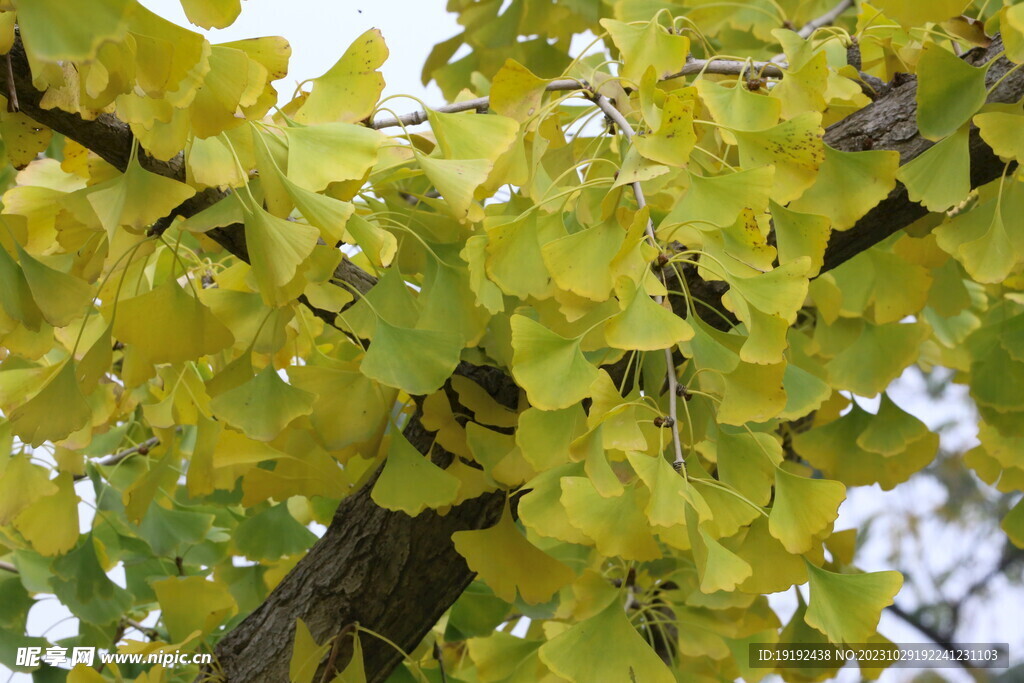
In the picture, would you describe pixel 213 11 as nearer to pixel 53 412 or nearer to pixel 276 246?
pixel 276 246

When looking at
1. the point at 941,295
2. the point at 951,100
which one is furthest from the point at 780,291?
the point at 941,295

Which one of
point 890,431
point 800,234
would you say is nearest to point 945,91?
point 800,234

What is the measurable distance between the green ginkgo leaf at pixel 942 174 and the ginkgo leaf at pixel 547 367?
0.31m

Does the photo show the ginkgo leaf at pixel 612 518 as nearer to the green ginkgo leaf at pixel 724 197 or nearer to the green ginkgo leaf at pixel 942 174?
the green ginkgo leaf at pixel 724 197

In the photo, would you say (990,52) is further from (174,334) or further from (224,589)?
(224,589)

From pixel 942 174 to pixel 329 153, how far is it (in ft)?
1.46

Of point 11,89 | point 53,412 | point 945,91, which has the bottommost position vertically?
point 53,412

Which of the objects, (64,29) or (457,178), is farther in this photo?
(457,178)

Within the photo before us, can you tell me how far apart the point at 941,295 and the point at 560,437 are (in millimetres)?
592

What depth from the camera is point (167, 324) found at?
66 centimetres

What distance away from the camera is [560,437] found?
0.56 metres

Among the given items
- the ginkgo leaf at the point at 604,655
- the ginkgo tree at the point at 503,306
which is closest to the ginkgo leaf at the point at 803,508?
the ginkgo tree at the point at 503,306

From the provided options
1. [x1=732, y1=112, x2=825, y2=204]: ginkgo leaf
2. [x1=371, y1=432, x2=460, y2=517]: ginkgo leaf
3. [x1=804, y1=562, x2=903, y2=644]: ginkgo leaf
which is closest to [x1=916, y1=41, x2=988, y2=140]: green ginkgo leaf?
[x1=732, y1=112, x2=825, y2=204]: ginkgo leaf

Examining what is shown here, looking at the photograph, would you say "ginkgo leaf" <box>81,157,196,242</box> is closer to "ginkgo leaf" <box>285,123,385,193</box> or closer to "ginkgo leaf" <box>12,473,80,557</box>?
"ginkgo leaf" <box>285,123,385,193</box>
